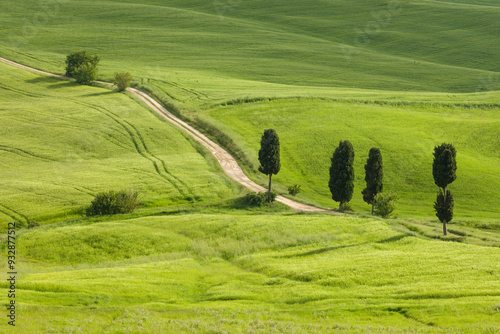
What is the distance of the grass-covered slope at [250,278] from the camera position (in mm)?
30156

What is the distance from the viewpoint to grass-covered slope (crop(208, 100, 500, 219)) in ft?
246

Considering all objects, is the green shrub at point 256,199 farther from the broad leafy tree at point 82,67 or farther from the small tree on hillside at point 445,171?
the broad leafy tree at point 82,67

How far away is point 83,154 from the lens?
278 feet

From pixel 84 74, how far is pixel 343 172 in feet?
259

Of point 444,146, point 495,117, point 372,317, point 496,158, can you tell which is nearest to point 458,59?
point 495,117

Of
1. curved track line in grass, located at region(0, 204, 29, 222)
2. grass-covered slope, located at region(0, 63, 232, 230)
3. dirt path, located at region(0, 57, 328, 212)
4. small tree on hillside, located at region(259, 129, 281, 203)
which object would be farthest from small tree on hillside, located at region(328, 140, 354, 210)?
curved track line in grass, located at region(0, 204, 29, 222)

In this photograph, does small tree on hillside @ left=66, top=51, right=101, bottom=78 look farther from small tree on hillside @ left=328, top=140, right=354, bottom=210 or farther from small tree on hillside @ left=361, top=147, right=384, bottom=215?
small tree on hillside @ left=361, top=147, right=384, bottom=215

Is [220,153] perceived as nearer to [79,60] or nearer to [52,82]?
[52,82]

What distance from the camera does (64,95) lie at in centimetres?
11388

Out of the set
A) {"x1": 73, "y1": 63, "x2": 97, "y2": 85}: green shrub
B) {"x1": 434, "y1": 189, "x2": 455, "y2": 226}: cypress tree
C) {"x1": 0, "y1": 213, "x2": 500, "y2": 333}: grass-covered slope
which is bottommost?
{"x1": 0, "y1": 213, "x2": 500, "y2": 333}: grass-covered slope

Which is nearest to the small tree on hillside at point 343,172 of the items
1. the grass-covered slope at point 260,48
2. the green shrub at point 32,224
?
the green shrub at point 32,224

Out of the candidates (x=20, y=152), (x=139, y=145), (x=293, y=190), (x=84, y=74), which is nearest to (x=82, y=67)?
(x=84, y=74)

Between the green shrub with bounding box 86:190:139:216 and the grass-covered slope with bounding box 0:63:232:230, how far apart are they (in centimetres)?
342

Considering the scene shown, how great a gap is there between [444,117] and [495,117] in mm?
10670
